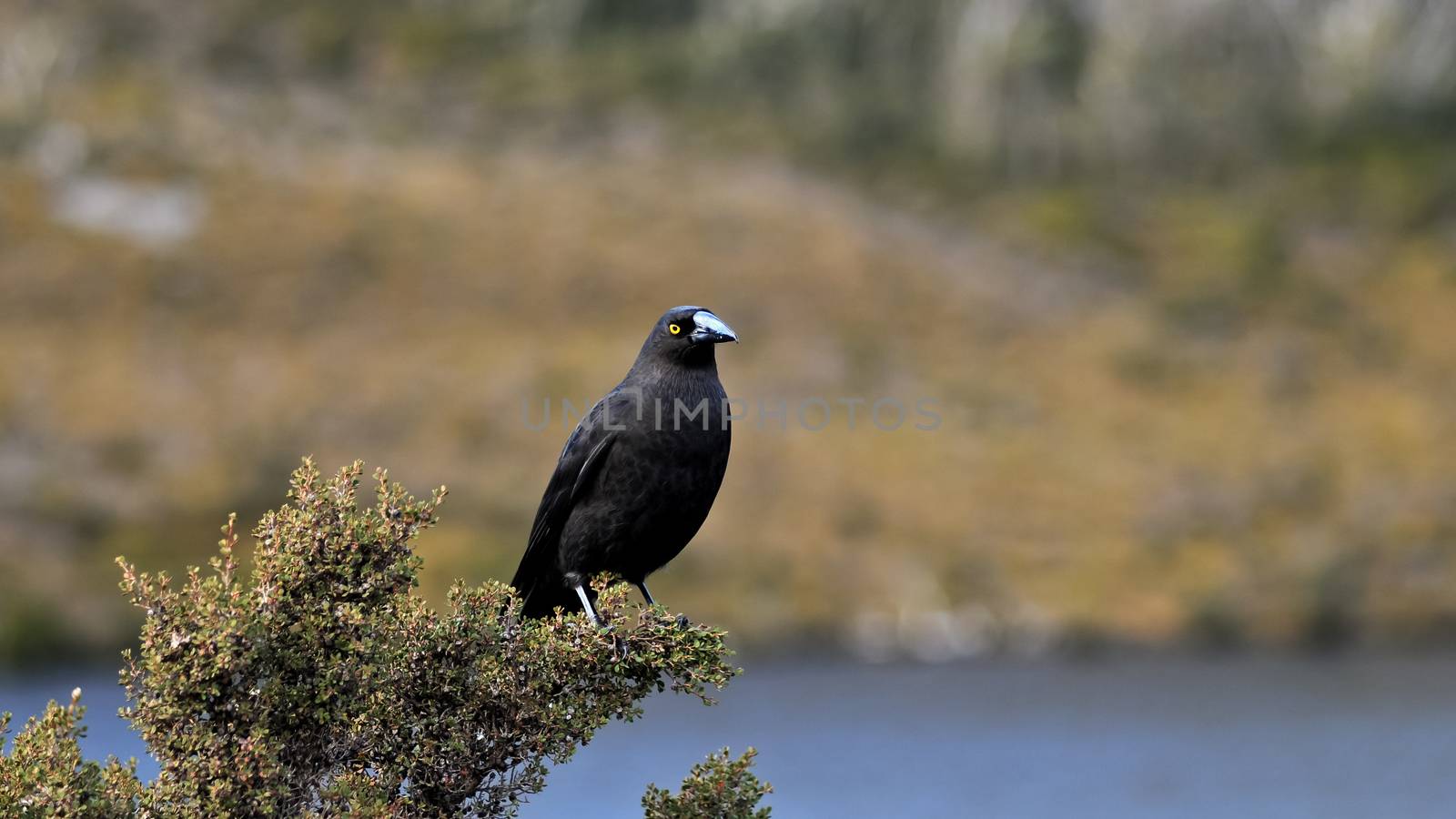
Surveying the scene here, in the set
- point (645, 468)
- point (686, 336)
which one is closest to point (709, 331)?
point (686, 336)

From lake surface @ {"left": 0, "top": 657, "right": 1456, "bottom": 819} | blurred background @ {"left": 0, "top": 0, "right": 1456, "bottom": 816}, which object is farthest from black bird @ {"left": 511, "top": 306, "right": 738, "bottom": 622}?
blurred background @ {"left": 0, "top": 0, "right": 1456, "bottom": 816}

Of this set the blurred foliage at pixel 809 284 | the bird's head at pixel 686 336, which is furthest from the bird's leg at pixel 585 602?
the blurred foliage at pixel 809 284

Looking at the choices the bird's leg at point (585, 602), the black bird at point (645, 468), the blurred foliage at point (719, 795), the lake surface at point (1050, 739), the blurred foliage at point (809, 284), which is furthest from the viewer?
the blurred foliage at point (809, 284)

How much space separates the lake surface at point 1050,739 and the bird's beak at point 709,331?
19.9 meters

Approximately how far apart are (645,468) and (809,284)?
49547 millimetres

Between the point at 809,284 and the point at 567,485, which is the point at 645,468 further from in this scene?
the point at 809,284

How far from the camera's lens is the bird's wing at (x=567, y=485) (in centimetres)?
722

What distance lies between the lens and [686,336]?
7238 mm

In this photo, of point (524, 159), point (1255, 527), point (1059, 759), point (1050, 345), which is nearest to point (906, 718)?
point (1059, 759)

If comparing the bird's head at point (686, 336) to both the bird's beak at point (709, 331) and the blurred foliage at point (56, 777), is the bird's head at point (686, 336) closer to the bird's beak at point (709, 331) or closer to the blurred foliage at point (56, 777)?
the bird's beak at point (709, 331)

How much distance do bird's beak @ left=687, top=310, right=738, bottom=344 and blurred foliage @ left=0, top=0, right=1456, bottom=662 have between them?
3012 cm

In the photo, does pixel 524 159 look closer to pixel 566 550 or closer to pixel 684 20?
pixel 684 20

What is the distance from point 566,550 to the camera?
7.30 meters

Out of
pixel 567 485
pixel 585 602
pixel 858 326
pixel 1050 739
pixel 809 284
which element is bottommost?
pixel 585 602
